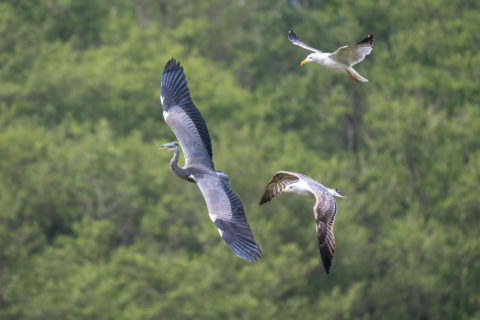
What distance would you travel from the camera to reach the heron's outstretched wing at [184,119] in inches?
761

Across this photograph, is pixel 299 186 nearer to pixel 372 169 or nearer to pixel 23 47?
pixel 372 169

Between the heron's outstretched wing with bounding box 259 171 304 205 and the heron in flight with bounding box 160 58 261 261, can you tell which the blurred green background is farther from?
the heron in flight with bounding box 160 58 261 261

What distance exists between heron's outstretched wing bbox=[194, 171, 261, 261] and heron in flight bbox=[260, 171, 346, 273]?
1.09m

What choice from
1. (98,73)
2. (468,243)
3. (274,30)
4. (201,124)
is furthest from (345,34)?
(201,124)

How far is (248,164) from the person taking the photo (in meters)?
42.4

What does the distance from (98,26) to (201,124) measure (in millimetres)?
45993

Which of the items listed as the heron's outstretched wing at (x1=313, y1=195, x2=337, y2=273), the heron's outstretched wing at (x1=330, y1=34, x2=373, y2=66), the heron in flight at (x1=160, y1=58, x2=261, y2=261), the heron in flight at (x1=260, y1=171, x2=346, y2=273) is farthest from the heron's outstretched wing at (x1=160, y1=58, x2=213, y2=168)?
the heron's outstretched wing at (x1=330, y1=34, x2=373, y2=66)

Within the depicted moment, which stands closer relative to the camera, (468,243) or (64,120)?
(468,243)

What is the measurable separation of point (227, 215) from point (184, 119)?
2.65 meters

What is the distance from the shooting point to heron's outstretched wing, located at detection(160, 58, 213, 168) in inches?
761

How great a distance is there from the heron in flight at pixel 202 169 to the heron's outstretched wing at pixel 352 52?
2735 millimetres

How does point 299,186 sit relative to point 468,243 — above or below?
above

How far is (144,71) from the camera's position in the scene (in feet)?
186

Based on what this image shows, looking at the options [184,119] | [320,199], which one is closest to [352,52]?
[320,199]
